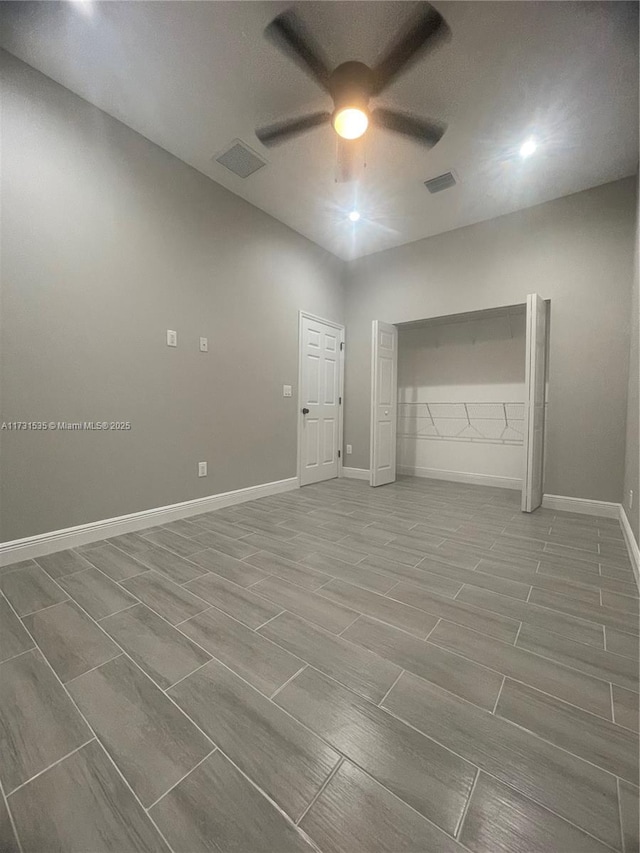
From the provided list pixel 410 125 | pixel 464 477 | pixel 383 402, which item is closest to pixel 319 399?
pixel 383 402

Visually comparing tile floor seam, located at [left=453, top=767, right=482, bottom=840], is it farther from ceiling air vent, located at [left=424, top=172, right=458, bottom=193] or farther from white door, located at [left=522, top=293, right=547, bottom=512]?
ceiling air vent, located at [left=424, top=172, right=458, bottom=193]

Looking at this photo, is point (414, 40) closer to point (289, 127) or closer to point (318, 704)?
point (289, 127)

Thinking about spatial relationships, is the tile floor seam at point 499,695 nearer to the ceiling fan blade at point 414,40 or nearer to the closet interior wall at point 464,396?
the ceiling fan blade at point 414,40

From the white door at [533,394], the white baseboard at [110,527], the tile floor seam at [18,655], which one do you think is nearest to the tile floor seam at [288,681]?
the tile floor seam at [18,655]

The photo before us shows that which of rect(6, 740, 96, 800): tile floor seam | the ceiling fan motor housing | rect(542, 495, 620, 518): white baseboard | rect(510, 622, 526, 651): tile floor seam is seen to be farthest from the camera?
rect(542, 495, 620, 518): white baseboard

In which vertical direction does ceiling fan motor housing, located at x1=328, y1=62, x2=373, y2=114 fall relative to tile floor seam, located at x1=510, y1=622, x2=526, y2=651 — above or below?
above

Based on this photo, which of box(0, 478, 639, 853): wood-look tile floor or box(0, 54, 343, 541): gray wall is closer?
box(0, 478, 639, 853): wood-look tile floor

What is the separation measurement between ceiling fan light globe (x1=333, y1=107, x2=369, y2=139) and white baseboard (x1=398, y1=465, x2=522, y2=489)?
3.80 m

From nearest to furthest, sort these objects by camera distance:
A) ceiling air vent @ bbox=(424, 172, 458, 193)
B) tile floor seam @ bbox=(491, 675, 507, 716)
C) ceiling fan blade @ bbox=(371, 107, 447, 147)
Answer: tile floor seam @ bbox=(491, 675, 507, 716), ceiling fan blade @ bbox=(371, 107, 447, 147), ceiling air vent @ bbox=(424, 172, 458, 193)

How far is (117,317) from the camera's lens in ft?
8.02

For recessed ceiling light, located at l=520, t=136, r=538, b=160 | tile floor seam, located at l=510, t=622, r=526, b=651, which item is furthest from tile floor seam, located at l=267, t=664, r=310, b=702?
recessed ceiling light, located at l=520, t=136, r=538, b=160

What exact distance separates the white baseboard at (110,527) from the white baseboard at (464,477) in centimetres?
242

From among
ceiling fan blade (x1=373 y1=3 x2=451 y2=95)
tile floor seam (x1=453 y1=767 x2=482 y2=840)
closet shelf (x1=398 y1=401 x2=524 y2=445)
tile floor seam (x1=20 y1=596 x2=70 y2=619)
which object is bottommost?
tile floor seam (x1=20 y1=596 x2=70 y2=619)

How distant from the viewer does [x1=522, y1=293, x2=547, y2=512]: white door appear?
308cm
